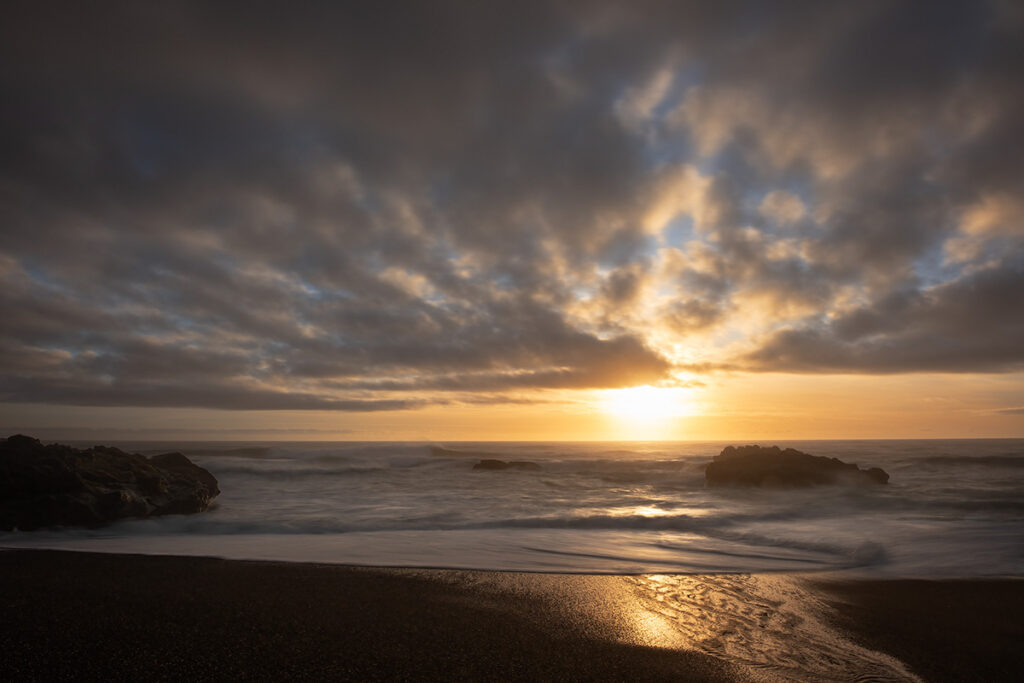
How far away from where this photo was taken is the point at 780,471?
2102cm

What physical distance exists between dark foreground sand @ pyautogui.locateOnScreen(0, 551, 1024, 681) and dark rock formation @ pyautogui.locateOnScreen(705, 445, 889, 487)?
572 inches

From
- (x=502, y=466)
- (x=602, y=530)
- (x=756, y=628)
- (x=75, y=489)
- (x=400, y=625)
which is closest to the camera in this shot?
(x=400, y=625)

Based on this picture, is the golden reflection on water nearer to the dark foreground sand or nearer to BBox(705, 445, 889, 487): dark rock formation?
the dark foreground sand

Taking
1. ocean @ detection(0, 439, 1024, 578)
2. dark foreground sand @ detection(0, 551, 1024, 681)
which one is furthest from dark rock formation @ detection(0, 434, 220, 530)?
dark foreground sand @ detection(0, 551, 1024, 681)

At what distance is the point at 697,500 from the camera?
17125 millimetres

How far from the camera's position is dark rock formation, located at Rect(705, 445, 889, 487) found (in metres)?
20.8

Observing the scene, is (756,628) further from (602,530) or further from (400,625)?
(602,530)

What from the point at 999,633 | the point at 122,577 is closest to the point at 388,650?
the point at 122,577

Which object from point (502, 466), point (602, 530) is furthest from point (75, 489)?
point (502, 466)

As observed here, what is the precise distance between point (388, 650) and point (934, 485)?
992 inches

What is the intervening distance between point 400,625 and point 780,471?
67.2 ft

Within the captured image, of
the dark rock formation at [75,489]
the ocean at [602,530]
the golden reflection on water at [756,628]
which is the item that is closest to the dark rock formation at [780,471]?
the ocean at [602,530]

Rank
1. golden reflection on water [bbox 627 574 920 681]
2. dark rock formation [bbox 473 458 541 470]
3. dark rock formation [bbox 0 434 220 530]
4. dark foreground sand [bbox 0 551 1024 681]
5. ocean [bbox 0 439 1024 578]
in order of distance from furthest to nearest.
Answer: dark rock formation [bbox 473 458 541 470] → dark rock formation [bbox 0 434 220 530] → ocean [bbox 0 439 1024 578] → golden reflection on water [bbox 627 574 920 681] → dark foreground sand [bbox 0 551 1024 681]

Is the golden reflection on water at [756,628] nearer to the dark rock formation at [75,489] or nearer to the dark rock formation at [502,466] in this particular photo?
the dark rock formation at [75,489]
